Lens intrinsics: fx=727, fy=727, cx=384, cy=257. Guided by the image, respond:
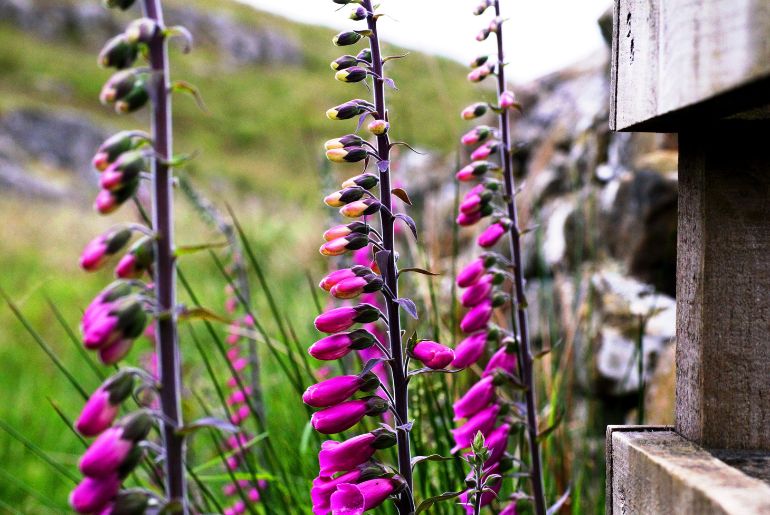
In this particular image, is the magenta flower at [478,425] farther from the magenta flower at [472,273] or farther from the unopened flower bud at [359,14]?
the unopened flower bud at [359,14]

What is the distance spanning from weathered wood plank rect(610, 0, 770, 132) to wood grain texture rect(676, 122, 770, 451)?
10cm

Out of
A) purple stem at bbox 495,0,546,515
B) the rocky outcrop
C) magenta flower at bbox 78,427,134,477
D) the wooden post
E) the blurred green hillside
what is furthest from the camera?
the rocky outcrop

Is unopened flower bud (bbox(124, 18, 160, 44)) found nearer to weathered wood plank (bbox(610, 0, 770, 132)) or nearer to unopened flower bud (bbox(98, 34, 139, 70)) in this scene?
unopened flower bud (bbox(98, 34, 139, 70))

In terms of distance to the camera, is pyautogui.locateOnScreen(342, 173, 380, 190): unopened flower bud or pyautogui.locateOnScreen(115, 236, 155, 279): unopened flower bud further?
pyautogui.locateOnScreen(342, 173, 380, 190): unopened flower bud

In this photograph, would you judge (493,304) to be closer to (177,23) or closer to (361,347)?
(361,347)

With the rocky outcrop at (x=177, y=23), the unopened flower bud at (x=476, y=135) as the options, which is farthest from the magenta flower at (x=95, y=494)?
the rocky outcrop at (x=177, y=23)

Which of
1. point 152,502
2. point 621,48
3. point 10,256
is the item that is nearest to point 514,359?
point 621,48

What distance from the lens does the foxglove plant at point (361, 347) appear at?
43.4 inches

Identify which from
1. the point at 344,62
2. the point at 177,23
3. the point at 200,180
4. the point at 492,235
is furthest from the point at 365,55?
the point at 177,23

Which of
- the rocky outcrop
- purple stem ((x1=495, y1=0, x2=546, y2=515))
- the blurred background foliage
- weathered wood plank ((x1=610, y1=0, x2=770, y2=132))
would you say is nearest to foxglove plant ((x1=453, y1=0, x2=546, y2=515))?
purple stem ((x1=495, y1=0, x2=546, y2=515))

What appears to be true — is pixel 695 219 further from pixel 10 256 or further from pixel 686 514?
pixel 10 256

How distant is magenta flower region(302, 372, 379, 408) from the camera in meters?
1.12

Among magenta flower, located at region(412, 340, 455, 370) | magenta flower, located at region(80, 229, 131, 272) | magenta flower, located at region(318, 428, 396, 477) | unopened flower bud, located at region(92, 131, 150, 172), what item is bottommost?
magenta flower, located at region(318, 428, 396, 477)

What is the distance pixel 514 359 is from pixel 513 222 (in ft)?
1.02
